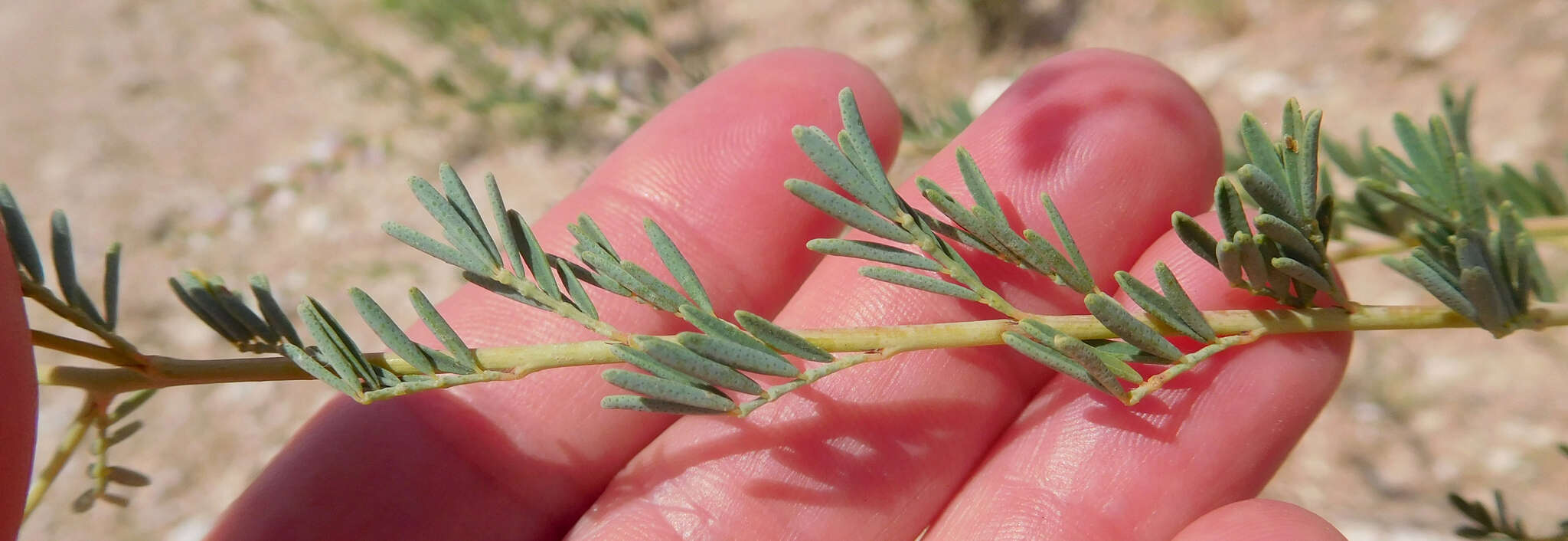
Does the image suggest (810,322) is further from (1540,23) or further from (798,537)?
(1540,23)

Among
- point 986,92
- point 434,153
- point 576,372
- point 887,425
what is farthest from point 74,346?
point 434,153

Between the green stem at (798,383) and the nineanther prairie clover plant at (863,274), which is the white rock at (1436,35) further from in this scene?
the green stem at (798,383)

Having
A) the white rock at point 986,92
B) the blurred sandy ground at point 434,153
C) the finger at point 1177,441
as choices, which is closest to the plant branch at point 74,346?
the finger at point 1177,441

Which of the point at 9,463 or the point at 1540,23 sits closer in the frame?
the point at 9,463

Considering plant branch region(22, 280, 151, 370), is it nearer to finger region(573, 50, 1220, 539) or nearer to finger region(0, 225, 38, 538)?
finger region(0, 225, 38, 538)

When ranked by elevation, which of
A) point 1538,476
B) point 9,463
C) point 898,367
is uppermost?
point 9,463

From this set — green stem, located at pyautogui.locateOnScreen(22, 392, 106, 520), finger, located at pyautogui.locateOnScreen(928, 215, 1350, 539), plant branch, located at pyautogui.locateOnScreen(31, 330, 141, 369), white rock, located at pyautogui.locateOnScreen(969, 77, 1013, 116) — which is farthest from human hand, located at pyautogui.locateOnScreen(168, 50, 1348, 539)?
white rock, located at pyautogui.locateOnScreen(969, 77, 1013, 116)

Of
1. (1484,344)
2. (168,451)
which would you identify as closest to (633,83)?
(168,451)
